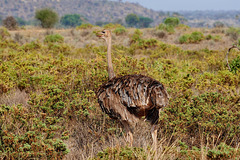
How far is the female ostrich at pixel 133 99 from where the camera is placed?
266 centimetres

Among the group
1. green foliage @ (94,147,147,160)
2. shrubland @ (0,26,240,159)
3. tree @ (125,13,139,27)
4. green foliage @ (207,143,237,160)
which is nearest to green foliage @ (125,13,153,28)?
tree @ (125,13,139,27)

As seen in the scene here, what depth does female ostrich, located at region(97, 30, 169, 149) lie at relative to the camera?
2658 millimetres

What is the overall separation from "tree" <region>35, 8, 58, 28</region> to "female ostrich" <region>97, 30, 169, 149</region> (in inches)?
1097

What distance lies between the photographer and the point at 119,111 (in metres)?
2.76

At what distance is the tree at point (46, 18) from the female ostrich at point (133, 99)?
91.4ft

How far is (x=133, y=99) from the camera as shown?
8.78 ft

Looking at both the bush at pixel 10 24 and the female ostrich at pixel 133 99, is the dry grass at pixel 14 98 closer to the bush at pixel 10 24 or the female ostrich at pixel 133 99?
the female ostrich at pixel 133 99

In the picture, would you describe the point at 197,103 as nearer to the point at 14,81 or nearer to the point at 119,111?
the point at 119,111

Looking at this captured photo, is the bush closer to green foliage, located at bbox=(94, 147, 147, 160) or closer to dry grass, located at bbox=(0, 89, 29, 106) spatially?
dry grass, located at bbox=(0, 89, 29, 106)

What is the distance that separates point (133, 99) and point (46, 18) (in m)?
29.5

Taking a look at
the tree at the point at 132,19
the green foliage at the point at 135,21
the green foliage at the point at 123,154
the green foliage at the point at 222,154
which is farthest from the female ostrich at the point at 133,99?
the tree at the point at 132,19

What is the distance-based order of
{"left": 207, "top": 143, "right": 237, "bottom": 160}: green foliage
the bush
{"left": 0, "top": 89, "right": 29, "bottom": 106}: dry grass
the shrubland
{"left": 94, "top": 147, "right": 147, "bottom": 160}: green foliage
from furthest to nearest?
Result: the bush < {"left": 0, "top": 89, "right": 29, "bottom": 106}: dry grass < the shrubland < {"left": 94, "top": 147, "right": 147, "bottom": 160}: green foliage < {"left": 207, "top": 143, "right": 237, "bottom": 160}: green foliage

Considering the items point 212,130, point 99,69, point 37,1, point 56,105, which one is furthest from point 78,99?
point 37,1

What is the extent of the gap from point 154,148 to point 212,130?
3.11 feet
